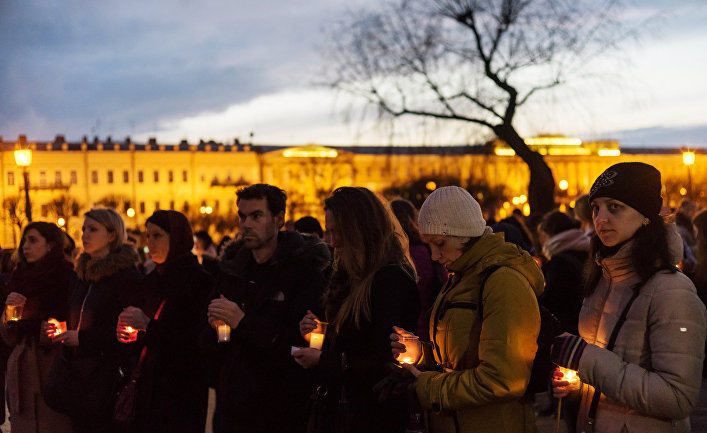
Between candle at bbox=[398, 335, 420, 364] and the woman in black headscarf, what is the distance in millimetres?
2081

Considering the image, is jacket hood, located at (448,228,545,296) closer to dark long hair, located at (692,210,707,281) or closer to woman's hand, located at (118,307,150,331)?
woman's hand, located at (118,307,150,331)

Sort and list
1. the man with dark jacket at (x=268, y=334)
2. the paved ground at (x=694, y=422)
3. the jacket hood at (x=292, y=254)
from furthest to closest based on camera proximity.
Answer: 1. the paved ground at (x=694, y=422)
2. the jacket hood at (x=292, y=254)
3. the man with dark jacket at (x=268, y=334)

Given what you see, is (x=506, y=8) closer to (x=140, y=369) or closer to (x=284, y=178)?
(x=140, y=369)

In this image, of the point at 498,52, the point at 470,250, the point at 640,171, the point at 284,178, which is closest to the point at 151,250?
the point at 470,250

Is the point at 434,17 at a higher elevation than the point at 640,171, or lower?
higher

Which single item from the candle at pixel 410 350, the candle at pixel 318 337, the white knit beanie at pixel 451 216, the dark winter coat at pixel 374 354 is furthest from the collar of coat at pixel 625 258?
the candle at pixel 318 337

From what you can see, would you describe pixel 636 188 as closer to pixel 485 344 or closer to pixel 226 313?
pixel 485 344

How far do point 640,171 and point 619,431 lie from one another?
968 mm

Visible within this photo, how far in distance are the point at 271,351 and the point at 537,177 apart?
8.90m

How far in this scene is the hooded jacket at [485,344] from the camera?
2.93m

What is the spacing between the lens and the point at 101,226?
559 centimetres

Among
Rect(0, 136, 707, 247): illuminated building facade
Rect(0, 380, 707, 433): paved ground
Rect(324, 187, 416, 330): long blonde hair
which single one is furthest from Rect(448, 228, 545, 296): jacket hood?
Rect(0, 136, 707, 247): illuminated building facade

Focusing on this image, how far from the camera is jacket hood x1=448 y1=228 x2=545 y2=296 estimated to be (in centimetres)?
306

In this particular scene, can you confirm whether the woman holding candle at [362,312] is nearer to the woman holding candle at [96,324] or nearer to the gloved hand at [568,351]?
the gloved hand at [568,351]
